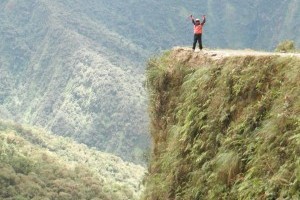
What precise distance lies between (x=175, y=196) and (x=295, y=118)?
14.4 feet

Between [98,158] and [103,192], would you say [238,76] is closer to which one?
[103,192]

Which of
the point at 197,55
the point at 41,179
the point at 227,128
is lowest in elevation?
the point at 41,179

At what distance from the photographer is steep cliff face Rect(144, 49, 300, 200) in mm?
8148

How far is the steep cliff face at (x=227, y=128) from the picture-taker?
815cm

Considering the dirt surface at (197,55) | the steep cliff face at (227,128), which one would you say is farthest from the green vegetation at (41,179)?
the steep cliff face at (227,128)

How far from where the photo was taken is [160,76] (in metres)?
14.5

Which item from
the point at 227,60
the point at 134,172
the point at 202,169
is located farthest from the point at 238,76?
the point at 134,172

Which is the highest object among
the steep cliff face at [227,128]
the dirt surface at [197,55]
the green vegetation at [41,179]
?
the dirt surface at [197,55]

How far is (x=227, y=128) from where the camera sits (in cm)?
1024

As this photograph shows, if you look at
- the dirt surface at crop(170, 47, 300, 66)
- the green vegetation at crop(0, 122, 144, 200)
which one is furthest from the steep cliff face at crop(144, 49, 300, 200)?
the green vegetation at crop(0, 122, 144, 200)

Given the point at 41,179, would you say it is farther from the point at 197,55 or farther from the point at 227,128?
the point at 227,128

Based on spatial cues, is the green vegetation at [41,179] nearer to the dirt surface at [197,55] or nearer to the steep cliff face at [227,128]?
the dirt surface at [197,55]

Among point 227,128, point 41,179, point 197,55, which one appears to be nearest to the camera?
point 227,128

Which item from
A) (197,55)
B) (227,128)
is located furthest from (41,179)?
(227,128)
